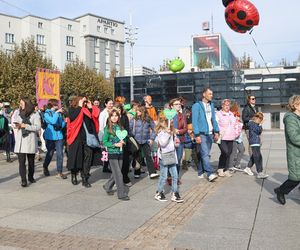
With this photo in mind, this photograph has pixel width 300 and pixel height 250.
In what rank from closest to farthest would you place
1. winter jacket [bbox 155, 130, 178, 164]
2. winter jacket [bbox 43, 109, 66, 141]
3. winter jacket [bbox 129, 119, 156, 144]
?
1. winter jacket [bbox 155, 130, 178, 164]
2. winter jacket [bbox 129, 119, 156, 144]
3. winter jacket [bbox 43, 109, 66, 141]

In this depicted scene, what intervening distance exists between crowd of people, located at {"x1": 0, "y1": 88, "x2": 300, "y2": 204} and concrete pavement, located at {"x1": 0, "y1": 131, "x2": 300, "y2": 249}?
0.38 meters

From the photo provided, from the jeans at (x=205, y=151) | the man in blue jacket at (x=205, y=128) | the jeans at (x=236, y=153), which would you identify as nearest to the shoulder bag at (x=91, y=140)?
the man in blue jacket at (x=205, y=128)

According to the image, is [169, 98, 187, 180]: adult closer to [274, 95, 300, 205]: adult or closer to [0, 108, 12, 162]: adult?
[274, 95, 300, 205]: adult

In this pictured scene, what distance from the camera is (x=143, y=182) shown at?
877 centimetres

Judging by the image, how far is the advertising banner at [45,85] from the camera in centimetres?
1600

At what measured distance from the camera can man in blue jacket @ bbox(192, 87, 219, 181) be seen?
28.0 feet

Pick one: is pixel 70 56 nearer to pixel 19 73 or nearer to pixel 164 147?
pixel 19 73

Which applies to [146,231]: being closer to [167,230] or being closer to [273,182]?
[167,230]

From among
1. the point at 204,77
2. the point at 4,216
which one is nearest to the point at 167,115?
the point at 4,216

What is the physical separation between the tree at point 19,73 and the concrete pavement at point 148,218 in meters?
30.4

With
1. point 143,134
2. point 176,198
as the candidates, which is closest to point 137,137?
point 143,134

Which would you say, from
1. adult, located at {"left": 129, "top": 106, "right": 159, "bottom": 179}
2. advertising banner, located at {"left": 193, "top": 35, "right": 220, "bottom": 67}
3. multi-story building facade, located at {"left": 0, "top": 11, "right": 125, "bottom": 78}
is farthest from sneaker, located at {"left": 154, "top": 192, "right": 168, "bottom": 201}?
advertising banner, located at {"left": 193, "top": 35, "right": 220, "bottom": 67}

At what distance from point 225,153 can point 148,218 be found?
3892 mm

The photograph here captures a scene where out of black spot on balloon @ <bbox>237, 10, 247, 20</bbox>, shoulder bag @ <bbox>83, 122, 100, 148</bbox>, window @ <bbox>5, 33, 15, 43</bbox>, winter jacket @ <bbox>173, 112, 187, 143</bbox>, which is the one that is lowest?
shoulder bag @ <bbox>83, 122, 100, 148</bbox>
